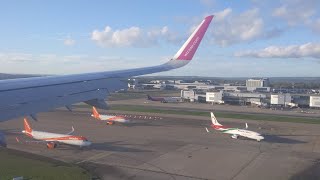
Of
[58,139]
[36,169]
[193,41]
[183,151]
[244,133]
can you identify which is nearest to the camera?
[193,41]

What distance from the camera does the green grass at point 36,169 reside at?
27844mm

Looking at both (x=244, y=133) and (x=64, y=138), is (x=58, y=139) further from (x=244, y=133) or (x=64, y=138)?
(x=244, y=133)

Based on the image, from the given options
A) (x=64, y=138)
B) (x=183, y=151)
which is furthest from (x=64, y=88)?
(x=64, y=138)

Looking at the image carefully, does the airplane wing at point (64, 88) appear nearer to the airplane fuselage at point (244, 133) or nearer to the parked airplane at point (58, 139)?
the parked airplane at point (58, 139)

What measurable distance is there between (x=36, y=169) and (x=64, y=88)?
1988 centimetres

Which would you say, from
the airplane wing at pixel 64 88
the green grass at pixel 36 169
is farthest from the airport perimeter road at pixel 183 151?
the airplane wing at pixel 64 88

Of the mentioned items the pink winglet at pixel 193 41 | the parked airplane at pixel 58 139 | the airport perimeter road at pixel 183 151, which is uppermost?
the pink winglet at pixel 193 41

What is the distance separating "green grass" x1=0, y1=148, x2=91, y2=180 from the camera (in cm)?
2784

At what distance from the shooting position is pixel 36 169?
2958 cm

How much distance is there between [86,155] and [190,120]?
99.6 ft

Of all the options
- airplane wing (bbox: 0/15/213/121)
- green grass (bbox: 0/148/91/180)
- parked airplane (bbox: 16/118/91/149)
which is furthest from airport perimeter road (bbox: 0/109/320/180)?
airplane wing (bbox: 0/15/213/121)

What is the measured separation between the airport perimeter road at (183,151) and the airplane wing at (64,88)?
16.2 meters

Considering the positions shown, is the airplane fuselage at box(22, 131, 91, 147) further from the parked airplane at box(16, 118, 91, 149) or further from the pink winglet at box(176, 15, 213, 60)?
the pink winglet at box(176, 15, 213, 60)

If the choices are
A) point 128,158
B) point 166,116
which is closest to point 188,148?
point 128,158
